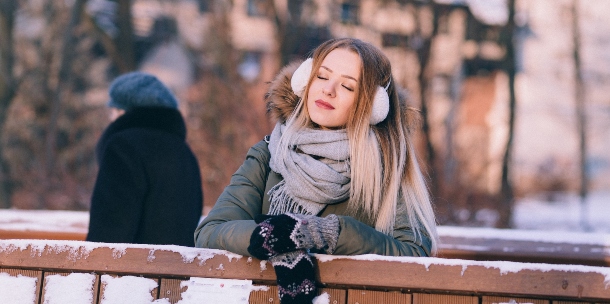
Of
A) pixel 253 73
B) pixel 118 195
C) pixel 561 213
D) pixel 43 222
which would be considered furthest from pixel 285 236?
pixel 561 213

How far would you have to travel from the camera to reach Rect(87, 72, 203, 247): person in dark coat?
3848 mm

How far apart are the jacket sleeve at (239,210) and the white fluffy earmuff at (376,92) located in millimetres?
280

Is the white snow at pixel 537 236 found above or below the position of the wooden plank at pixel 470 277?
above

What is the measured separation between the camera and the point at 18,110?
16859 millimetres

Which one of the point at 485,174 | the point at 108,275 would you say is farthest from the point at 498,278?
the point at 485,174

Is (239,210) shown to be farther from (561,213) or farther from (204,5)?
(561,213)

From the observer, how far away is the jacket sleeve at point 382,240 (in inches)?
89.8

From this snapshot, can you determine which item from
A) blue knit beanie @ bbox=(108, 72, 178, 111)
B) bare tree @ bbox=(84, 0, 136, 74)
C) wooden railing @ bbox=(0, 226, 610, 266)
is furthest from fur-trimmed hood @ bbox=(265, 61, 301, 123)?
bare tree @ bbox=(84, 0, 136, 74)

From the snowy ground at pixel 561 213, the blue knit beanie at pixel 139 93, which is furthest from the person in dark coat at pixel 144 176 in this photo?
the snowy ground at pixel 561 213

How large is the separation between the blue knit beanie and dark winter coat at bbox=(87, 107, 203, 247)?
0.22 ft

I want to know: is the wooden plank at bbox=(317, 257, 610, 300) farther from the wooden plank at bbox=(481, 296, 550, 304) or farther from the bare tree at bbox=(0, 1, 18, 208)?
the bare tree at bbox=(0, 1, 18, 208)

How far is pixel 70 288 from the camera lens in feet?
7.63

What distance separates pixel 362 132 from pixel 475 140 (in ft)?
44.9

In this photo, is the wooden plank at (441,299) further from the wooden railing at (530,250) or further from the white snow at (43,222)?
the white snow at (43,222)
